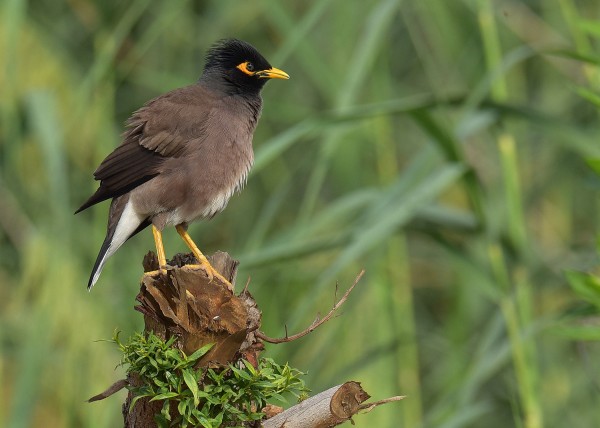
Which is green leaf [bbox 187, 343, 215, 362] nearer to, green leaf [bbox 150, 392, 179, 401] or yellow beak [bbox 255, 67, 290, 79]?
green leaf [bbox 150, 392, 179, 401]

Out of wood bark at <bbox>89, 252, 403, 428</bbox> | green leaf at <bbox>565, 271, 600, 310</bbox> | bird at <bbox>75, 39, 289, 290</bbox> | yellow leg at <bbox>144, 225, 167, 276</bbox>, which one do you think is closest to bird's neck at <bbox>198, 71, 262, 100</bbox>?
bird at <bbox>75, 39, 289, 290</bbox>

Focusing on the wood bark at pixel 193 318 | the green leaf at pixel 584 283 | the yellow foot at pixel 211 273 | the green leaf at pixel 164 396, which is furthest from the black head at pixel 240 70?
the green leaf at pixel 164 396

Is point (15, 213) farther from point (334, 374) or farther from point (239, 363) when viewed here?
point (239, 363)

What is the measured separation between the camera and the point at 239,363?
3.19 metres

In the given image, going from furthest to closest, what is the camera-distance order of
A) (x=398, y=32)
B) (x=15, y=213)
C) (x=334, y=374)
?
1. (x=398, y=32)
2. (x=15, y=213)
3. (x=334, y=374)

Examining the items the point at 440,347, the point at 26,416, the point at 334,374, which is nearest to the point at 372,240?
the point at 334,374

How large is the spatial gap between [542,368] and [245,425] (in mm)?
Result: 5062

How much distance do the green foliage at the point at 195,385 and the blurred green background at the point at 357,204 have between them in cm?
149

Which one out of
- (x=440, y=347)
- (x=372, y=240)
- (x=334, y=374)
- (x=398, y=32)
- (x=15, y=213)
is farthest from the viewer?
(x=398, y=32)

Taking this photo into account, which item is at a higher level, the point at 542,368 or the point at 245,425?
the point at 245,425

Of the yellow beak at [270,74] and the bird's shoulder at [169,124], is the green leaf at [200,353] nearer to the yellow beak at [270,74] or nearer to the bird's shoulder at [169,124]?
the bird's shoulder at [169,124]

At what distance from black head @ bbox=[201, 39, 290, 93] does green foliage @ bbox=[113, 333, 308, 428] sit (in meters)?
1.67

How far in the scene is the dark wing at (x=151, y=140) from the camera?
4074 millimetres

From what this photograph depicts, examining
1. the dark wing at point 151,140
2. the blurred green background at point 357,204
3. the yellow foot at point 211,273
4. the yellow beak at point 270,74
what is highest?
the yellow beak at point 270,74
